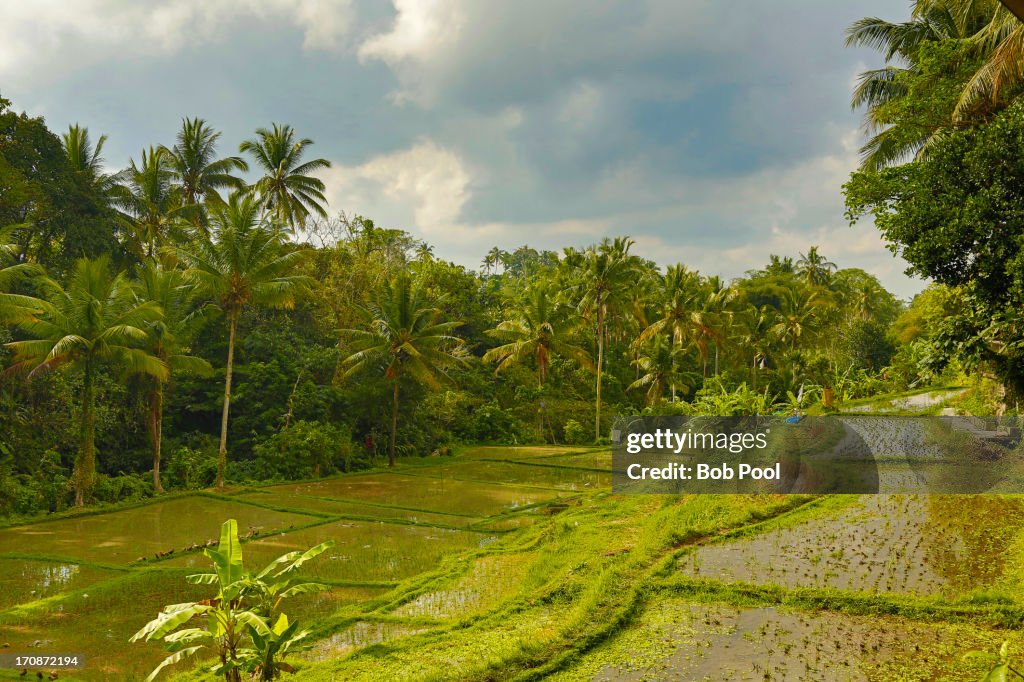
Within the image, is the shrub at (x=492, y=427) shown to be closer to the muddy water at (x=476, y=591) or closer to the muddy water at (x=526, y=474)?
the muddy water at (x=526, y=474)

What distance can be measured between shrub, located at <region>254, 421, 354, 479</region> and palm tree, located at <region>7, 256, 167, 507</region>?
3.26 metres

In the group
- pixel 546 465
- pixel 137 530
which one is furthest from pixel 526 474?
pixel 137 530

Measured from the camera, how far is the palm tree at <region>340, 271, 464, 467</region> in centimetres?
1577

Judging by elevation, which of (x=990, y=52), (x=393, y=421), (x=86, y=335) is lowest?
(x=393, y=421)

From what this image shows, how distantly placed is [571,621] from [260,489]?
9.50m

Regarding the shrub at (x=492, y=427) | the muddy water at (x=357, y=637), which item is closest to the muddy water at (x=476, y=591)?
the muddy water at (x=357, y=637)

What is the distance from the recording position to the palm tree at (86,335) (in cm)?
1067

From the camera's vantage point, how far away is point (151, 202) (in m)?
18.8

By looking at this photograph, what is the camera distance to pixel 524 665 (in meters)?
4.20

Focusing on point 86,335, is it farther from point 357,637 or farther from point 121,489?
point 357,637

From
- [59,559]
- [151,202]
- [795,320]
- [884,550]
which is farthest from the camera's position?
[795,320]

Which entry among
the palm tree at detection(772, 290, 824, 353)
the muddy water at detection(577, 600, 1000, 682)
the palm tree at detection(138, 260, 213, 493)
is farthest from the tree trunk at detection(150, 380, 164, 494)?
the palm tree at detection(772, 290, 824, 353)
